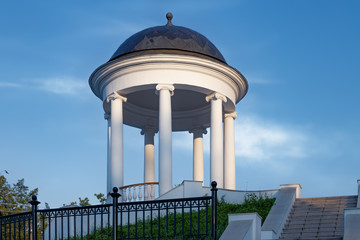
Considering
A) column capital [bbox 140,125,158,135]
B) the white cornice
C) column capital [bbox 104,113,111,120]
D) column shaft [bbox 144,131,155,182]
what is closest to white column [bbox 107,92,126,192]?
the white cornice

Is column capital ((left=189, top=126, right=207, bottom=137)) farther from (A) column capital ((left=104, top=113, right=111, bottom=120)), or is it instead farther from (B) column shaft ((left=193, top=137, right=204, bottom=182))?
(A) column capital ((left=104, top=113, right=111, bottom=120))

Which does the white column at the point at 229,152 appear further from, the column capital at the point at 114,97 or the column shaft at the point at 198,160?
the column capital at the point at 114,97

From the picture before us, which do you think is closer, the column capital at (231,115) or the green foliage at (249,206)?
the green foliage at (249,206)

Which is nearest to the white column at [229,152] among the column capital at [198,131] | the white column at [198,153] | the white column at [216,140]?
the white column at [216,140]

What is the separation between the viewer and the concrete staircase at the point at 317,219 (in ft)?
60.5

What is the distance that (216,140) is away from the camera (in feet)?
91.9

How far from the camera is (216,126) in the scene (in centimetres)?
2811

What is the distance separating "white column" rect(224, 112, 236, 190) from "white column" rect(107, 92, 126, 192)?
5.43 metres

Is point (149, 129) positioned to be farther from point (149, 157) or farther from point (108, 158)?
point (108, 158)

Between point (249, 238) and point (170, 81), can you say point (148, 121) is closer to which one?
point (170, 81)

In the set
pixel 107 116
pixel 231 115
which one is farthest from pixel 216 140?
pixel 107 116

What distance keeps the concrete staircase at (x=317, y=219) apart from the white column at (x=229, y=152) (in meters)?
6.57

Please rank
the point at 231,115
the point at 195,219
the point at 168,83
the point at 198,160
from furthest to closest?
1. the point at 198,160
2. the point at 231,115
3. the point at 168,83
4. the point at 195,219

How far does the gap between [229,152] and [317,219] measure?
1038 centimetres
